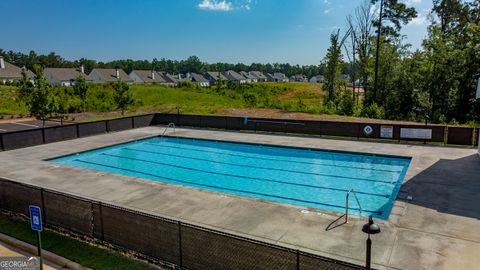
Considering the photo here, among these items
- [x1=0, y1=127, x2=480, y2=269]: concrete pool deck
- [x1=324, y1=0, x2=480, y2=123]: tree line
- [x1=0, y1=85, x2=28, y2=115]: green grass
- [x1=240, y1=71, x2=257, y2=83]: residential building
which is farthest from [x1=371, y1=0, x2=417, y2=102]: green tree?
[x1=240, y1=71, x2=257, y2=83]: residential building

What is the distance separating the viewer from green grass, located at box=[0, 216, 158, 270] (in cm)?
742

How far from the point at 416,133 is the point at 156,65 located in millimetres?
146851

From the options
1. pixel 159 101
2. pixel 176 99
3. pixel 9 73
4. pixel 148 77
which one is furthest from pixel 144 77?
pixel 159 101

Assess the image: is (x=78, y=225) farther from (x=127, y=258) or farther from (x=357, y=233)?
(x=357, y=233)

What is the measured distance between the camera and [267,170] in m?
16.8

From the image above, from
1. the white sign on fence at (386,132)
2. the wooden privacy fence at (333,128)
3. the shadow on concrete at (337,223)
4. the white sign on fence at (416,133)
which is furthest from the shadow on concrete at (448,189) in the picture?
the white sign on fence at (386,132)

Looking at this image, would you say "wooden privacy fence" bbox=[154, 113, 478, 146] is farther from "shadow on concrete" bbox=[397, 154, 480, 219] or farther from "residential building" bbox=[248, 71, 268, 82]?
"residential building" bbox=[248, 71, 268, 82]

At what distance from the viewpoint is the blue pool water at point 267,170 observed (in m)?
13.3

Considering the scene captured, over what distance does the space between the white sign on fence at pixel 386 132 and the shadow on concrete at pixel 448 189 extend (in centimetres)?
541


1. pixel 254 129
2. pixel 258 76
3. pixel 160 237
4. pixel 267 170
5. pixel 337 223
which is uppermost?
pixel 258 76

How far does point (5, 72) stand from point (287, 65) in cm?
14887

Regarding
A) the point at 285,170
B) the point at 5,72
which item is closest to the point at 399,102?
the point at 285,170

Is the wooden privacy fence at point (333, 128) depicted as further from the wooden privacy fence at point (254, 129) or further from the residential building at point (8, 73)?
the residential building at point (8, 73)

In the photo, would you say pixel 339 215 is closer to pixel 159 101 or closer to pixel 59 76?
pixel 159 101
